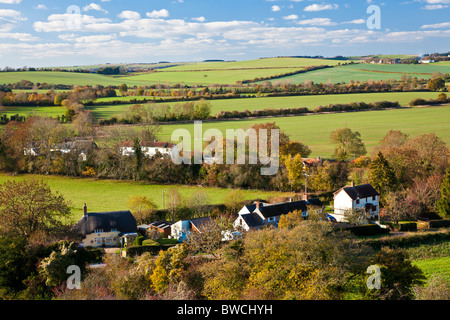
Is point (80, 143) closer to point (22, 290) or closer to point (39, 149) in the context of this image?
point (39, 149)

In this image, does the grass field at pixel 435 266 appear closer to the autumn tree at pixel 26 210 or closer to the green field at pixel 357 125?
the autumn tree at pixel 26 210

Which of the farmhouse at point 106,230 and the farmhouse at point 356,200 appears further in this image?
the farmhouse at point 356,200

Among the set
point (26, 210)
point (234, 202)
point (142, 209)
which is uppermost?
point (26, 210)

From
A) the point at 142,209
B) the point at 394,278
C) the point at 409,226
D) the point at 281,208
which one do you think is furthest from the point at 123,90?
the point at 394,278

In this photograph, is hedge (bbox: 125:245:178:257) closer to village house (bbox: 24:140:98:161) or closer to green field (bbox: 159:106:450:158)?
village house (bbox: 24:140:98:161)

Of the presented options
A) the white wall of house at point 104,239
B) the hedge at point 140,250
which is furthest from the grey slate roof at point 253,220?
the white wall of house at point 104,239

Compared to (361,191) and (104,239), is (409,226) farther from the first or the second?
(104,239)
